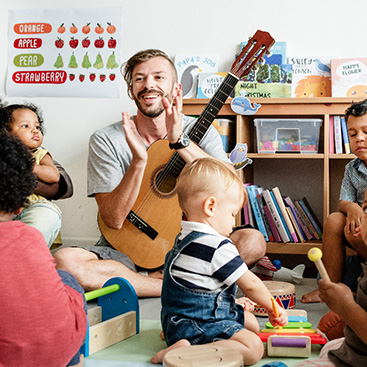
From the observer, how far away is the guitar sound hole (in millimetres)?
1840

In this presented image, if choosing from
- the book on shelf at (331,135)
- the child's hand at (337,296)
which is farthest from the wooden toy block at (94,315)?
the book on shelf at (331,135)

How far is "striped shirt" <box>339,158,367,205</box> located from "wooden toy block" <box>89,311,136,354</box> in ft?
3.06

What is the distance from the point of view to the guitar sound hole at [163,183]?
6.04ft

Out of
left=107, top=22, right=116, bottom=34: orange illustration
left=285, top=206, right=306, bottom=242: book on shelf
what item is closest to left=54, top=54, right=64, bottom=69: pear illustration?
left=107, top=22, right=116, bottom=34: orange illustration

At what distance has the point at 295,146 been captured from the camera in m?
2.32

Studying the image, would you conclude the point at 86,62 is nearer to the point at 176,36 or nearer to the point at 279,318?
the point at 176,36

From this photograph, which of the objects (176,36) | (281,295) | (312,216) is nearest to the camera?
(281,295)

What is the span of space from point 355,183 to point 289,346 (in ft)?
2.83

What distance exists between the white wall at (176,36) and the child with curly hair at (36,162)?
641 mm

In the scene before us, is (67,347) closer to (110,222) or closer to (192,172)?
(192,172)

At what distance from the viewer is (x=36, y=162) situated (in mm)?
2002

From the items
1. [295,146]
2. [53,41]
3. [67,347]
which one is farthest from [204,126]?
[53,41]

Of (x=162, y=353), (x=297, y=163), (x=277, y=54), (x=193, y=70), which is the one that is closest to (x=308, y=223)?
(x=297, y=163)

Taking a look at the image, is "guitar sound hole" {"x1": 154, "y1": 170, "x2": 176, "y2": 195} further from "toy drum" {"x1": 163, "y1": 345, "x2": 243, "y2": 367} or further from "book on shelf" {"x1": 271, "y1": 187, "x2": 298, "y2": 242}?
"toy drum" {"x1": 163, "y1": 345, "x2": 243, "y2": 367}
